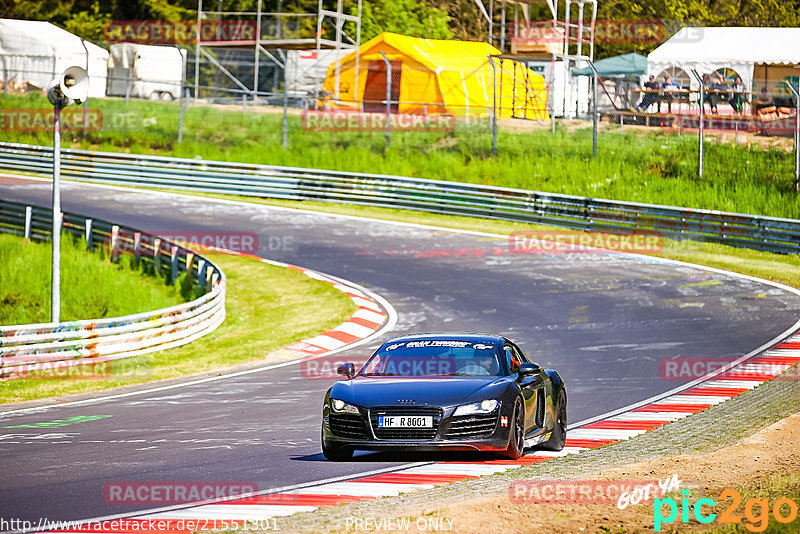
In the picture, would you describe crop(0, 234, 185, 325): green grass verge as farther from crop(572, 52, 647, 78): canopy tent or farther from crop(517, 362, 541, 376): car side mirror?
crop(572, 52, 647, 78): canopy tent

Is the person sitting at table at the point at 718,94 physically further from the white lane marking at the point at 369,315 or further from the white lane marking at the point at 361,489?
the white lane marking at the point at 361,489

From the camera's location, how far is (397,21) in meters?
60.7

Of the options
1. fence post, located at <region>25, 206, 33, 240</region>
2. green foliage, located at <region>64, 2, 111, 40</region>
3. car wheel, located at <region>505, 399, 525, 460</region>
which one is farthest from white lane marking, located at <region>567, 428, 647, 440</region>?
green foliage, located at <region>64, 2, 111, 40</region>

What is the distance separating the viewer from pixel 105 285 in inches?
998

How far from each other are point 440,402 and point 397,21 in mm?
52199

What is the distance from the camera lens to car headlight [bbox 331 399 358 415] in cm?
1034

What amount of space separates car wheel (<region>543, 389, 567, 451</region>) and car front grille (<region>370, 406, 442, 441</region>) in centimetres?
194

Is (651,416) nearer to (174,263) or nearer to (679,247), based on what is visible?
(174,263)

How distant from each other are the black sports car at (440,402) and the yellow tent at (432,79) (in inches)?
1310

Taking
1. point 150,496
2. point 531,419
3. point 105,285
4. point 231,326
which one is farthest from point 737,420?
point 105,285

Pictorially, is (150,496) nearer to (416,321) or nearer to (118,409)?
(118,409)

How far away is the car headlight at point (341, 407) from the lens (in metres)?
10.3

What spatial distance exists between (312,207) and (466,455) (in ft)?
83.5

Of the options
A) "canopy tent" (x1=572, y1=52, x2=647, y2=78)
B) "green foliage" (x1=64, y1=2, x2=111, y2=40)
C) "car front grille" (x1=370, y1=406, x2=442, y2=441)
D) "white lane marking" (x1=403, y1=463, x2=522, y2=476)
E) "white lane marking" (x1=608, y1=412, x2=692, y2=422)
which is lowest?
"white lane marking" (x1=608, y1=412, x2=692, y2=422)
